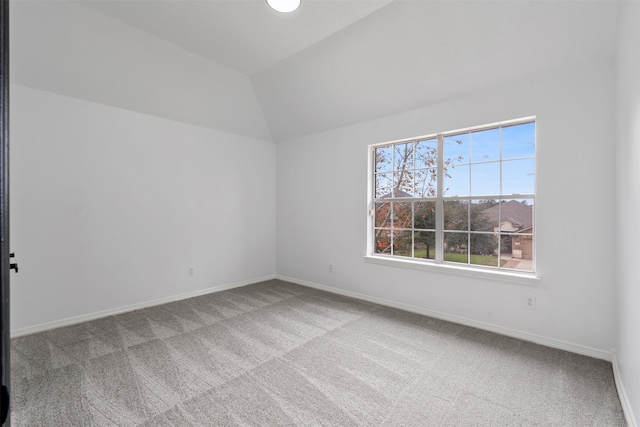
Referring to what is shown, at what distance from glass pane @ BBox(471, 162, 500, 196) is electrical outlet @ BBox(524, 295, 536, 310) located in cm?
107

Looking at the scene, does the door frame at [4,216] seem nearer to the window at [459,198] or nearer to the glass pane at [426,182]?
the window at [459,198]

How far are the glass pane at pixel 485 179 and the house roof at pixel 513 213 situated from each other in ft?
0.57

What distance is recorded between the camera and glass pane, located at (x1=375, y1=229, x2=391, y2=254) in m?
3.98

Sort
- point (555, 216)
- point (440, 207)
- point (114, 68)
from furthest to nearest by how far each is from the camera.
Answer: point (440, 207) → point (114, 68) → point (555, 216)

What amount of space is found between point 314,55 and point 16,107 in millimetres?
3011

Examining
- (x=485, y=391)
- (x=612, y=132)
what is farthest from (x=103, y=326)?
(x=612, y=132)

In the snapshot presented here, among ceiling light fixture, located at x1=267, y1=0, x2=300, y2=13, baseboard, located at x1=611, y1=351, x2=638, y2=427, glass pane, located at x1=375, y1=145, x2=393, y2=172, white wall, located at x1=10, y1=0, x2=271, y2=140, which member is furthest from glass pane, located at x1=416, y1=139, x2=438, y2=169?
white wall, located at x1=10, y1=0, x2=271, y2=140

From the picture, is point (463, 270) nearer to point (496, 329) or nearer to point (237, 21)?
point (496, 329)

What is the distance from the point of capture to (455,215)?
11.1ft

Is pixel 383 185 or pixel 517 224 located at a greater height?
pixel 383 185

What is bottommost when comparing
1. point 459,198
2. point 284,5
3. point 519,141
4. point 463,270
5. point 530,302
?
point 530,302

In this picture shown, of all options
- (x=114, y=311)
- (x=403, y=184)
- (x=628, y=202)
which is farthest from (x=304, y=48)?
(x=114, y=311)

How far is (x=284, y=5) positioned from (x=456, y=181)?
2507 mm

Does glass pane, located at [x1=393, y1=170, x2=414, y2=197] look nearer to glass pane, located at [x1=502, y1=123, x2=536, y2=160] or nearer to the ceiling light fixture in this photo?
glass pane, located at [x1=502, y1=123, x2=536, y2=160]
